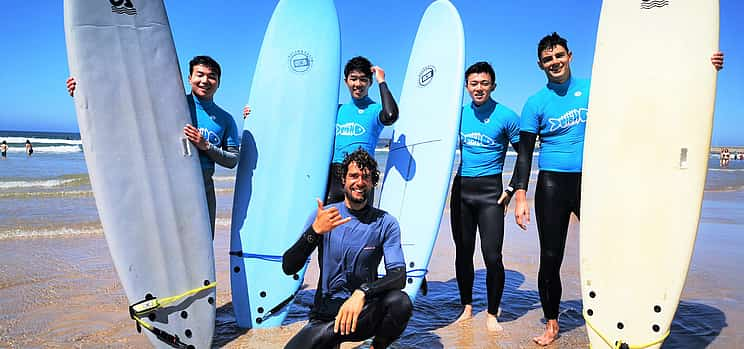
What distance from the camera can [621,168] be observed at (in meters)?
2.69

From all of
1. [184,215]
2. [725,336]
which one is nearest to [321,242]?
[184,215]

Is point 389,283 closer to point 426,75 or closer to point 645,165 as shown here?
point 645,165

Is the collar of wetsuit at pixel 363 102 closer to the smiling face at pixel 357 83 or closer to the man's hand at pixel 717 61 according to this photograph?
the smiling face at pixel 357 83

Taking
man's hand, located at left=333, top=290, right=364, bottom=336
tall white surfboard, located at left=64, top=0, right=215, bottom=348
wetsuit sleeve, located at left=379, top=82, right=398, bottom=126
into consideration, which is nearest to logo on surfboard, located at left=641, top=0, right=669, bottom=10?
wetsuit sleeve, located at left=379, top=82, right=398, bottom=126

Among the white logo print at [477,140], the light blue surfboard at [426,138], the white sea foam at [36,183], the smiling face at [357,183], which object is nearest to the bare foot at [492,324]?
the light blue surfboard at [426,138]

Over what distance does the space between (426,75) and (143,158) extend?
6.88 ft

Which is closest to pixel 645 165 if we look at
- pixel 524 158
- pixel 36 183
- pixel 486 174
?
pixel 524 158

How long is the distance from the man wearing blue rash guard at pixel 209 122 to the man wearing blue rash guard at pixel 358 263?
3.67 ft

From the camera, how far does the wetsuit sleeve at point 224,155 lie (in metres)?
2.91

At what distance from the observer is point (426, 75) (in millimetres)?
3705

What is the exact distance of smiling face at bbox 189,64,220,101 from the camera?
2947 millimetres

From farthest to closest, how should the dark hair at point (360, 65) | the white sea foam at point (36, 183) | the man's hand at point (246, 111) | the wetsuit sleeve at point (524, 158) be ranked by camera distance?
the white sea foam at point (36, 183) → the man's hand at point (246, 111) → the dark hair at point (360, 65) → the wetsuit sleeve at point (524, 158)

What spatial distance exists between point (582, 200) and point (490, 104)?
83 centimetres

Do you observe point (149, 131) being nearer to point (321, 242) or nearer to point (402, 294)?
point (321, 242)
